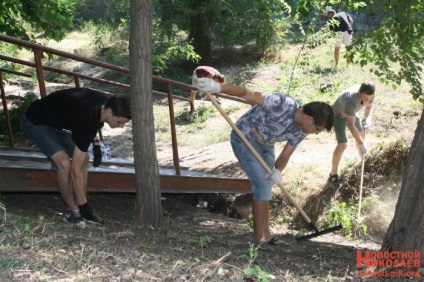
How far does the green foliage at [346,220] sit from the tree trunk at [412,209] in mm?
2666

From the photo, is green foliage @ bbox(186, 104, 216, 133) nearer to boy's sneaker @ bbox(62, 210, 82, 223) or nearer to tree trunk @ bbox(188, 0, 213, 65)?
tree trunk @ bbox(188, 0, 213, 65)

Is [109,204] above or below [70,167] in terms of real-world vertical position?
below

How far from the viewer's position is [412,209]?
356 cm

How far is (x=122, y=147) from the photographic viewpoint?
32.4 ft

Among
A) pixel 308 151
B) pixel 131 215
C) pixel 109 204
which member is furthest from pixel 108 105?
pixel 308 151

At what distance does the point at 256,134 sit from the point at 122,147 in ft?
18.9

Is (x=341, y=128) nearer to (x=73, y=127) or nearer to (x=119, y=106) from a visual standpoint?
(x=119, y=106)

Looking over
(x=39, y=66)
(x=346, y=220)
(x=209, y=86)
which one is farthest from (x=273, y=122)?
(x=346, y=220)

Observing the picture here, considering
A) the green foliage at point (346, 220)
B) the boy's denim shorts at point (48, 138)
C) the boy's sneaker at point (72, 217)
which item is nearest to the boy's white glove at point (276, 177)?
the boy's sneaker at point (72, 217)

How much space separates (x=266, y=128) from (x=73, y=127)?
1654mm

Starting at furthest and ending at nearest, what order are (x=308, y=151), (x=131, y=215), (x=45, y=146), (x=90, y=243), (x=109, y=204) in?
(x=308, y=151)
(x=109, y=204)
(x=131, y=215)
(x=45, y=146)
(x=90, y=243)

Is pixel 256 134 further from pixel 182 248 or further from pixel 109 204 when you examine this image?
pixel 109 204

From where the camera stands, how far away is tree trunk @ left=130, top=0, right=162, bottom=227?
398 centimetres

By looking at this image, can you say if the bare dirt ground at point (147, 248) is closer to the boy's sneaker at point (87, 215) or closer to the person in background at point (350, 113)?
the boy's sneaker at point (87, 215)
